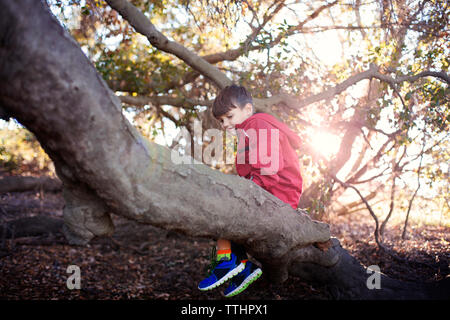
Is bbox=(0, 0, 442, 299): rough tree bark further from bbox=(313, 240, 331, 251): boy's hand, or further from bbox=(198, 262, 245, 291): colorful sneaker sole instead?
bbox=(313, 240, 331, 251): boy's hand

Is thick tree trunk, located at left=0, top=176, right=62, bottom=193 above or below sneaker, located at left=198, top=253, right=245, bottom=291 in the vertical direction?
above

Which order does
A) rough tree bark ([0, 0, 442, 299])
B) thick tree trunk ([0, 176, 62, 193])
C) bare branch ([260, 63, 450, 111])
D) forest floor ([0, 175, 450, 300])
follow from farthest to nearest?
thick tree trunk ([0, 176, 62, 193]), bare branch ([260, 63, 450, 111]), forest floor ([0, 175, 450, 300]), rough tree bark ([0, 0, 442, 299])

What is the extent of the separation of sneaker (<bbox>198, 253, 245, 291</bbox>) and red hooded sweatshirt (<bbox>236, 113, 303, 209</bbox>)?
61 cm

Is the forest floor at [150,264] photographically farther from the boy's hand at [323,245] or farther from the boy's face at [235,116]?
the boy's face at [235,116]

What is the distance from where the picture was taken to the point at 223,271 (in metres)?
2.51

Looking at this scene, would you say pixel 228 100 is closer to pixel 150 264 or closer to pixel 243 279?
pixel 243 279

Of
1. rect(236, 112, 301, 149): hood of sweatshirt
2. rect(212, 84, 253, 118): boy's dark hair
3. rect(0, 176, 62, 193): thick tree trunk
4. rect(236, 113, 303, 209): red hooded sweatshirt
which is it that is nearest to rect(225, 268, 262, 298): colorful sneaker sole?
rect(236, 113, 303, 209): red hooded sweatshirt

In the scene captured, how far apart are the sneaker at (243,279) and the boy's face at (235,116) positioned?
1.16 meters

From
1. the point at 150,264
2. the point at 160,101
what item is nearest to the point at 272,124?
the point at 150,264

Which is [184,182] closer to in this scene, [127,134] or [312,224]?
[127,134]

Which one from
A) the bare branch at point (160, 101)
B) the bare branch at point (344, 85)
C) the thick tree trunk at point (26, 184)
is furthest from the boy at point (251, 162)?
the thick tree trunk at point (26, 184)

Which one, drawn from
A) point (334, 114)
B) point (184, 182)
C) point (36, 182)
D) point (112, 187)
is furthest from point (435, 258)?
point (36, 182)

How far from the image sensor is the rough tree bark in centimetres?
144
